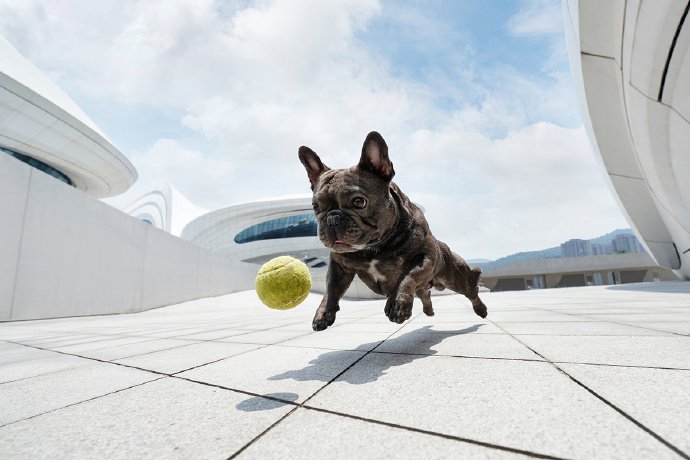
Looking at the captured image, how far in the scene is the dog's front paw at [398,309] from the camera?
200 cm

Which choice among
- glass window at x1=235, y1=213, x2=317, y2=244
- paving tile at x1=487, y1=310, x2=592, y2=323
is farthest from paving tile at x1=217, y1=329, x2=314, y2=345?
glass window at x1=235, y1=213, x2=317, y2=244

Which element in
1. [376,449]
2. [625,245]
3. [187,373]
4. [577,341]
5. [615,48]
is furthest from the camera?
[625,245]

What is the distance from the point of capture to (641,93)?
7527mm

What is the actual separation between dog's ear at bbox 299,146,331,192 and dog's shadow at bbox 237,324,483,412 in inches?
62.2

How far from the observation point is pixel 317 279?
22.6 m

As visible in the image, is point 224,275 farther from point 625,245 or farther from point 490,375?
point 625,245

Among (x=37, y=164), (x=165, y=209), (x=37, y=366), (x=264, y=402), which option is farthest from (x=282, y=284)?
(x=165, y=209)

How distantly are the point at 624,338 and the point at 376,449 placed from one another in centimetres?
247

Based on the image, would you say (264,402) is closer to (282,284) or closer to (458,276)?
(282,284)

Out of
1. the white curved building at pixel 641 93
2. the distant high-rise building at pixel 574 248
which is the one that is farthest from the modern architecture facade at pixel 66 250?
the distant high-rise building at pixel 574 248

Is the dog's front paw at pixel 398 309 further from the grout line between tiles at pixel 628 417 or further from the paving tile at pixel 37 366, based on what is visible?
the paving tile at pixel 37 366

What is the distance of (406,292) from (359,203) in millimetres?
780

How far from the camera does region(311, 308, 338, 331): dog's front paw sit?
7.27 feet

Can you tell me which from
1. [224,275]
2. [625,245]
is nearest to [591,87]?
[224,275]
